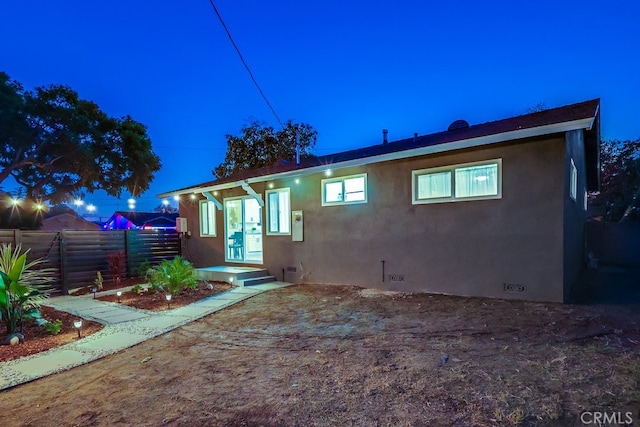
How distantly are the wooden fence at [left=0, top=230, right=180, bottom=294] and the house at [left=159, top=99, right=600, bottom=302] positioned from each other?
2.89m

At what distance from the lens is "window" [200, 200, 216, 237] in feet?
36.0

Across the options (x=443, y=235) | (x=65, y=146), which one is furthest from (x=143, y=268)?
(x=65, y=146)

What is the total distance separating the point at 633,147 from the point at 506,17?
1022 cm

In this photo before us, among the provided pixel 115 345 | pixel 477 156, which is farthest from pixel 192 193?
pixel 477 156

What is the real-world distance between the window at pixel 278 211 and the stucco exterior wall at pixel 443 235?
0.71 ft

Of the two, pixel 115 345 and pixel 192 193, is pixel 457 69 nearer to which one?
pixel 192 193

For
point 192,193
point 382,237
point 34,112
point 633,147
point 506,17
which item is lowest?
point 382,237

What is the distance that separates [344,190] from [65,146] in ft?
51.1

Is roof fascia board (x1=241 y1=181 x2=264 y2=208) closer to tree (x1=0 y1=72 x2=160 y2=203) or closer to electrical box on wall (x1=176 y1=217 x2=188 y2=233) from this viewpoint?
electrical box on wall (x1=176 y1=217 x2=188 y2=233)

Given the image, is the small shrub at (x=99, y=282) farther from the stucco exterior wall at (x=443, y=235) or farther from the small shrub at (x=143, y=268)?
the stucco exterior wall at (x=443, y=235)

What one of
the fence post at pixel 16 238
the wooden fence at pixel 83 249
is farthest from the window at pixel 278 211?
the fence post at pixel 16 238

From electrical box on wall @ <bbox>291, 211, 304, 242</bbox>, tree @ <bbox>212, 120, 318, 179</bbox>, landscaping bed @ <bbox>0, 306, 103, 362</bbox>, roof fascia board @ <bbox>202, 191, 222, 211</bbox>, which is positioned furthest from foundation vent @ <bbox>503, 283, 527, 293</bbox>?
tree @ <bbox>212, 120, 318, 179</bbox>

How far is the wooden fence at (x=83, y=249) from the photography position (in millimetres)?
8133

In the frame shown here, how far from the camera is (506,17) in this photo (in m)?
14.2
